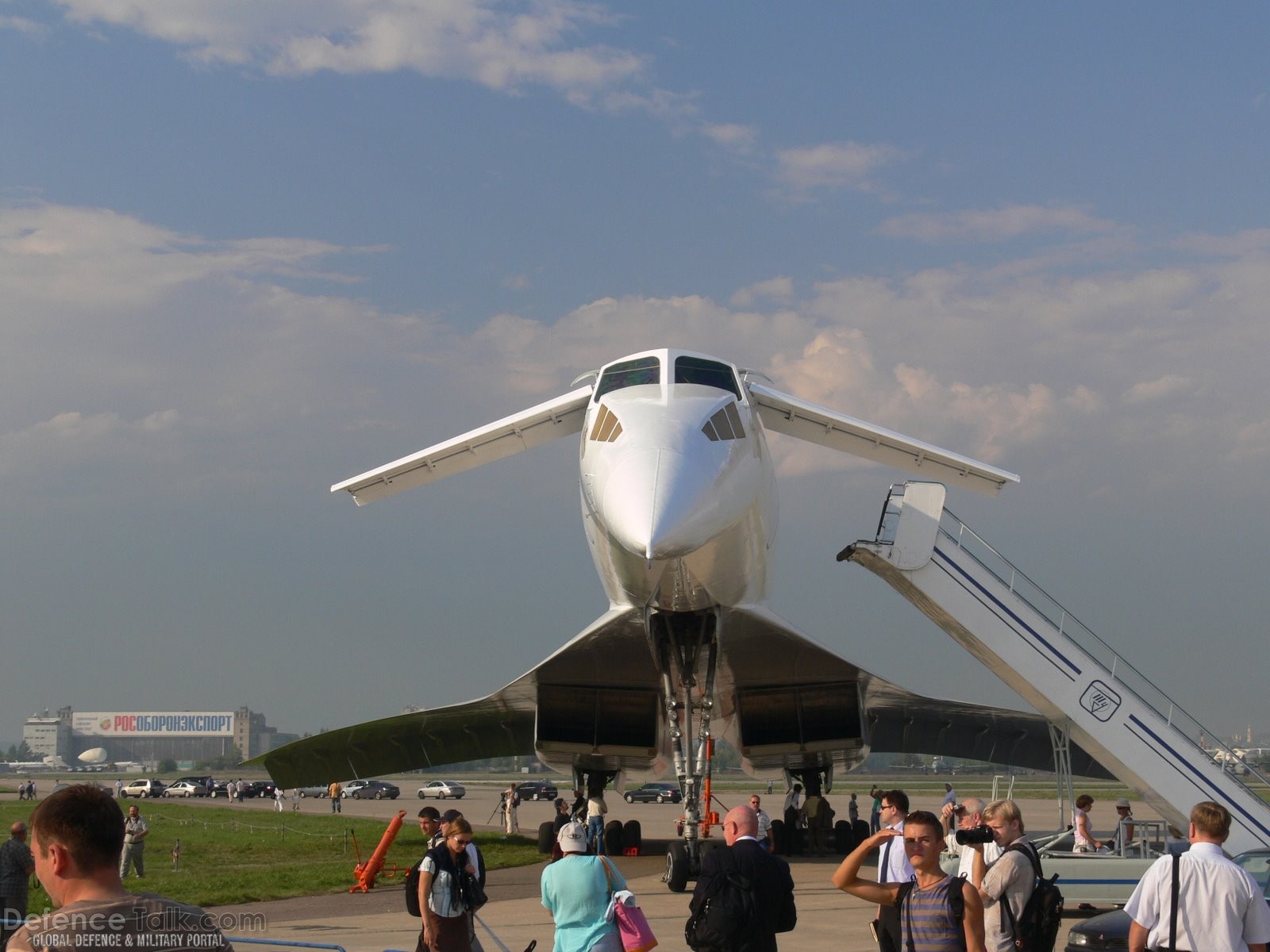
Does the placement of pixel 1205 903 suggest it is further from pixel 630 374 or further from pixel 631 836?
pixel 631 836

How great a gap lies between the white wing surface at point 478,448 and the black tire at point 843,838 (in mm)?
Answer: 7931

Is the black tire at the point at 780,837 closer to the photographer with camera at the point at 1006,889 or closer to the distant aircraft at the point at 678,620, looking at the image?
the distant aircraft at the point at 678,620

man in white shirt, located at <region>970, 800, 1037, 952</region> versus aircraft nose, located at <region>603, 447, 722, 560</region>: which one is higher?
aircraft nose, located at <region>603, 447, 722, 560</region>

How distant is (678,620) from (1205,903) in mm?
8318

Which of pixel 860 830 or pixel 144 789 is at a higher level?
pixel 860 830

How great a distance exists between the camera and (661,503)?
10.1m

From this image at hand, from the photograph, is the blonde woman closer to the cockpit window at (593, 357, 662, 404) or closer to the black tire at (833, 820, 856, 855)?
the cockpit window at (593, 357, 662, 404)

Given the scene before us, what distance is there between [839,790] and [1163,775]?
2174 inches

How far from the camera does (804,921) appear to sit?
427 inches

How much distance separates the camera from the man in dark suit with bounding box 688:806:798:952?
456cm

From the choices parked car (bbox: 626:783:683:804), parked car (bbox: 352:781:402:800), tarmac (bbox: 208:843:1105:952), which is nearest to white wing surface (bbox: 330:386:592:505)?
tarmac (bbox: 208:843:1105:952)

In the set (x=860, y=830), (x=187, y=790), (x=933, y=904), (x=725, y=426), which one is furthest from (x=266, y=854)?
(x=187, y=790)

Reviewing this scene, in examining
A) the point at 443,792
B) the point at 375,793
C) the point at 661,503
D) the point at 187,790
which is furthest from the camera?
the point at 443,792

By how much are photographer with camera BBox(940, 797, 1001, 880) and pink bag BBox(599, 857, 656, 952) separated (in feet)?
4.15
